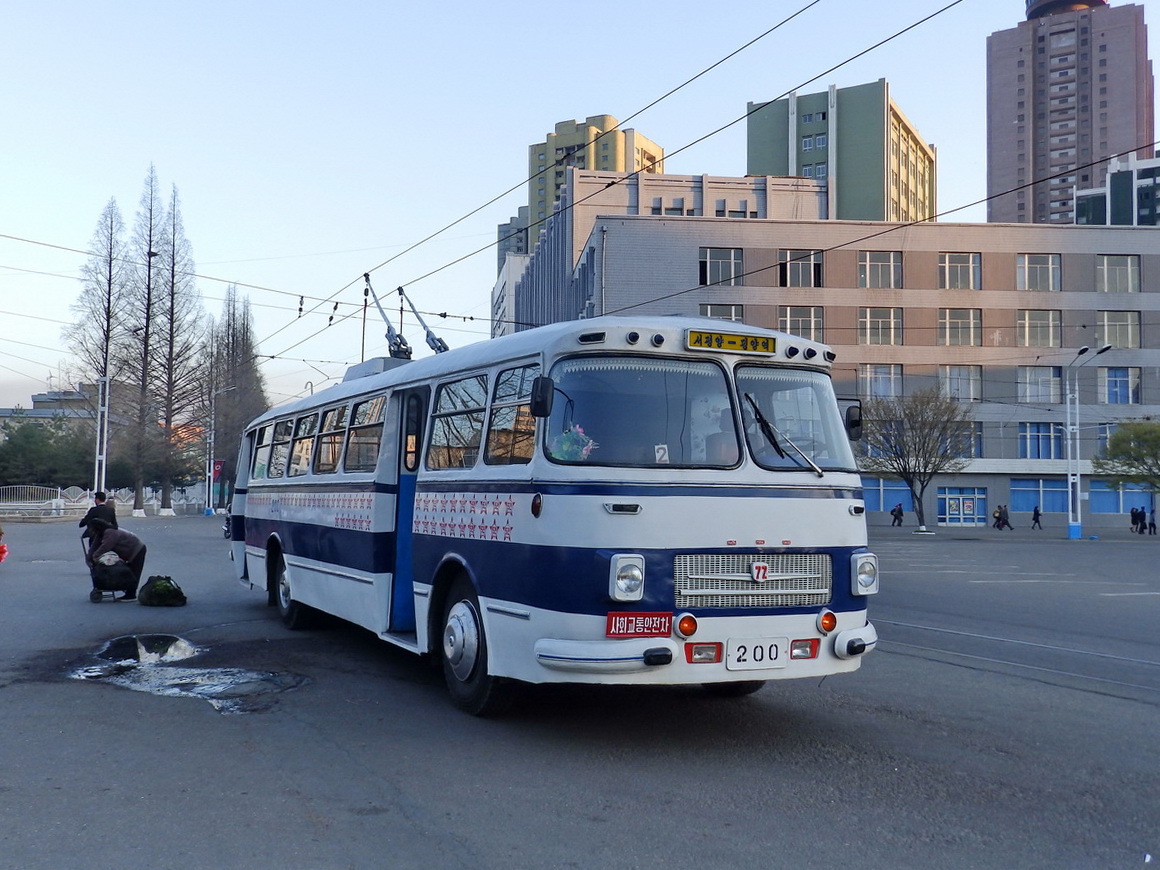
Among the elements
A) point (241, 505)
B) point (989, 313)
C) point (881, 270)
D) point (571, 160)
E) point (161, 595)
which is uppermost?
point (571, 160)

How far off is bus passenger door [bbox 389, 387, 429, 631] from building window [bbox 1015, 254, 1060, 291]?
60.8 metres

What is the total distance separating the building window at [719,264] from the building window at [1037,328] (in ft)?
52.9

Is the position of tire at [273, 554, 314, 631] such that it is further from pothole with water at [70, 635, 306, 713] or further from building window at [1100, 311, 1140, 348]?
building window at [1100, 311, 1140, 348]

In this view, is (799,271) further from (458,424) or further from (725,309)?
(458,424)

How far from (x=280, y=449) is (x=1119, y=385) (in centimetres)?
6085

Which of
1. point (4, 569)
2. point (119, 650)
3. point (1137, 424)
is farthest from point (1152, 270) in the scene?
point (119, 650)

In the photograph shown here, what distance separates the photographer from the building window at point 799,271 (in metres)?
62.8

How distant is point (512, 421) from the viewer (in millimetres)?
7590

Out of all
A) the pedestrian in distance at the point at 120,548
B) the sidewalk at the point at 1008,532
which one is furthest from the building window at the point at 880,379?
the pedestrian in distance at the point at 120,548

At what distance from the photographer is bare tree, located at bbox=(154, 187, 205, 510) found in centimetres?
7150

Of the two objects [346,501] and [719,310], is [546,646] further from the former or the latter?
[719,310]

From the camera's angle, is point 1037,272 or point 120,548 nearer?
point 120,548

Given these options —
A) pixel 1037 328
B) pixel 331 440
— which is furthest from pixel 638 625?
pixel 1037 328

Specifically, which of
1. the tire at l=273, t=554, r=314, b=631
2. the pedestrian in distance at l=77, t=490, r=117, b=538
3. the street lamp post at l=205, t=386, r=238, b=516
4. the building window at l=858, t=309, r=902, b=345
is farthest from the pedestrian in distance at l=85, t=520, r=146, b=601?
the street lamp post at l=205, t=386, r=238, b=516
